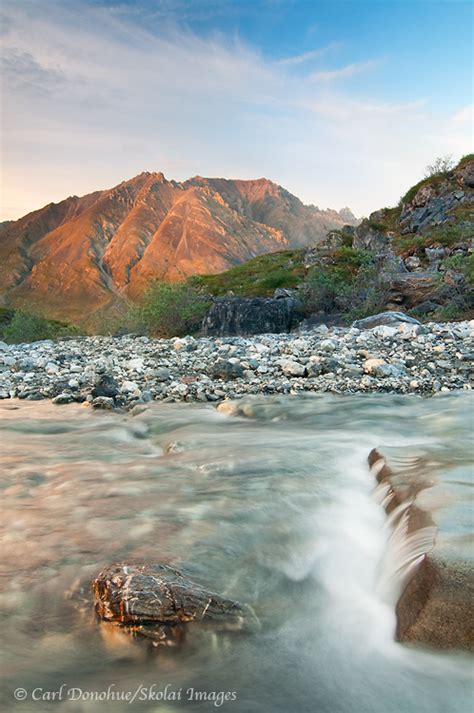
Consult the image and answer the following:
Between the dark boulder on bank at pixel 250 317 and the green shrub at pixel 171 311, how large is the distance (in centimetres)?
171

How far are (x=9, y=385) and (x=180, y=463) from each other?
25.0 feet

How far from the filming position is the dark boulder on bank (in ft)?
90.0

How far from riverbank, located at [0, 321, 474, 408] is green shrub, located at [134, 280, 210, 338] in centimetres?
1410

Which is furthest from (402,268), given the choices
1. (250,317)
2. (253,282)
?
(253,282)

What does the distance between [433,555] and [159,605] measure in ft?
5.92

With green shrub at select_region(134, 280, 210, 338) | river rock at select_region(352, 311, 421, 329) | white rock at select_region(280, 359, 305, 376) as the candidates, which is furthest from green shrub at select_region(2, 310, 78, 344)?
white rock at select_region(280, 359, 305, 376)

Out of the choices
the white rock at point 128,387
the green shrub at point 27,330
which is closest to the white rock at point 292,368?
the white rock at point 128,387

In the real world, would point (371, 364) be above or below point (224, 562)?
above

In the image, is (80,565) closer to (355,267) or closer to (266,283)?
(355,267)

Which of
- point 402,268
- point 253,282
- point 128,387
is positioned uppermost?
point 253,282

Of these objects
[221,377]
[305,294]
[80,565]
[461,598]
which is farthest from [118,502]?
[305,294]

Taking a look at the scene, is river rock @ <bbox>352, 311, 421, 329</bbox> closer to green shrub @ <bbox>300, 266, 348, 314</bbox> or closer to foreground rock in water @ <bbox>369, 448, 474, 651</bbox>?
green shrub @ <bbox>300, 266, 348, 314</bbox>

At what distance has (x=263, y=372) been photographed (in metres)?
12.2

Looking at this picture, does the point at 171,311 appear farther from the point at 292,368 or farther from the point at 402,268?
the point at 292,368
